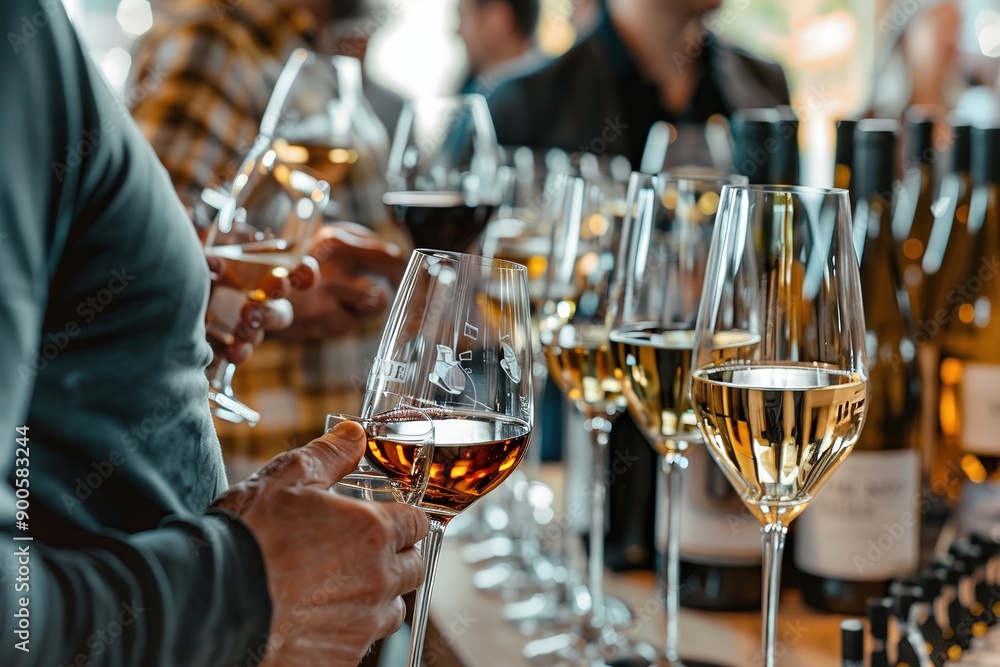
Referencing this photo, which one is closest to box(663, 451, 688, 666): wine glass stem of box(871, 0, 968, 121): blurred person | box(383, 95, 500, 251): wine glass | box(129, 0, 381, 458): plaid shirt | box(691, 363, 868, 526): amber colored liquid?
box(691, 363, 868, 526): amber colored liquid

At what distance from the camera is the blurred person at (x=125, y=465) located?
0.40 meters

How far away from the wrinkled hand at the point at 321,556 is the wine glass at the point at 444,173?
706mm

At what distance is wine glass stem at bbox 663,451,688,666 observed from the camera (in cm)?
77

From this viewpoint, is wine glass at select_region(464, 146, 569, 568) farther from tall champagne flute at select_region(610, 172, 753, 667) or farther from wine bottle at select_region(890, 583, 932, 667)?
wine bottle at select_region(890, 583, 932, 667)

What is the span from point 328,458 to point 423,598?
103mm

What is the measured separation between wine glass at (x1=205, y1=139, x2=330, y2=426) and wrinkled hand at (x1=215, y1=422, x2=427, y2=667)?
0.26 meters

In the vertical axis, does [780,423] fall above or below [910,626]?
above

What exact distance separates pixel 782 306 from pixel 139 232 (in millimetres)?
346

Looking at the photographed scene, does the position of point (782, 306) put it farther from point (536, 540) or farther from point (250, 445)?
point (250, 445)

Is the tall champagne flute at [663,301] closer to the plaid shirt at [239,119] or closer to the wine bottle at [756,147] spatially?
the wine bottle at [756,147]

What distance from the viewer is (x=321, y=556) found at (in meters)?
0.45

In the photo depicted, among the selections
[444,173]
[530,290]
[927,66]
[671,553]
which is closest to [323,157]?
[444,173]

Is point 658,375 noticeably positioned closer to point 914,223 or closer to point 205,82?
point 914,223

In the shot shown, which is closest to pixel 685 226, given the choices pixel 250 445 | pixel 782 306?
pixel 782 306
